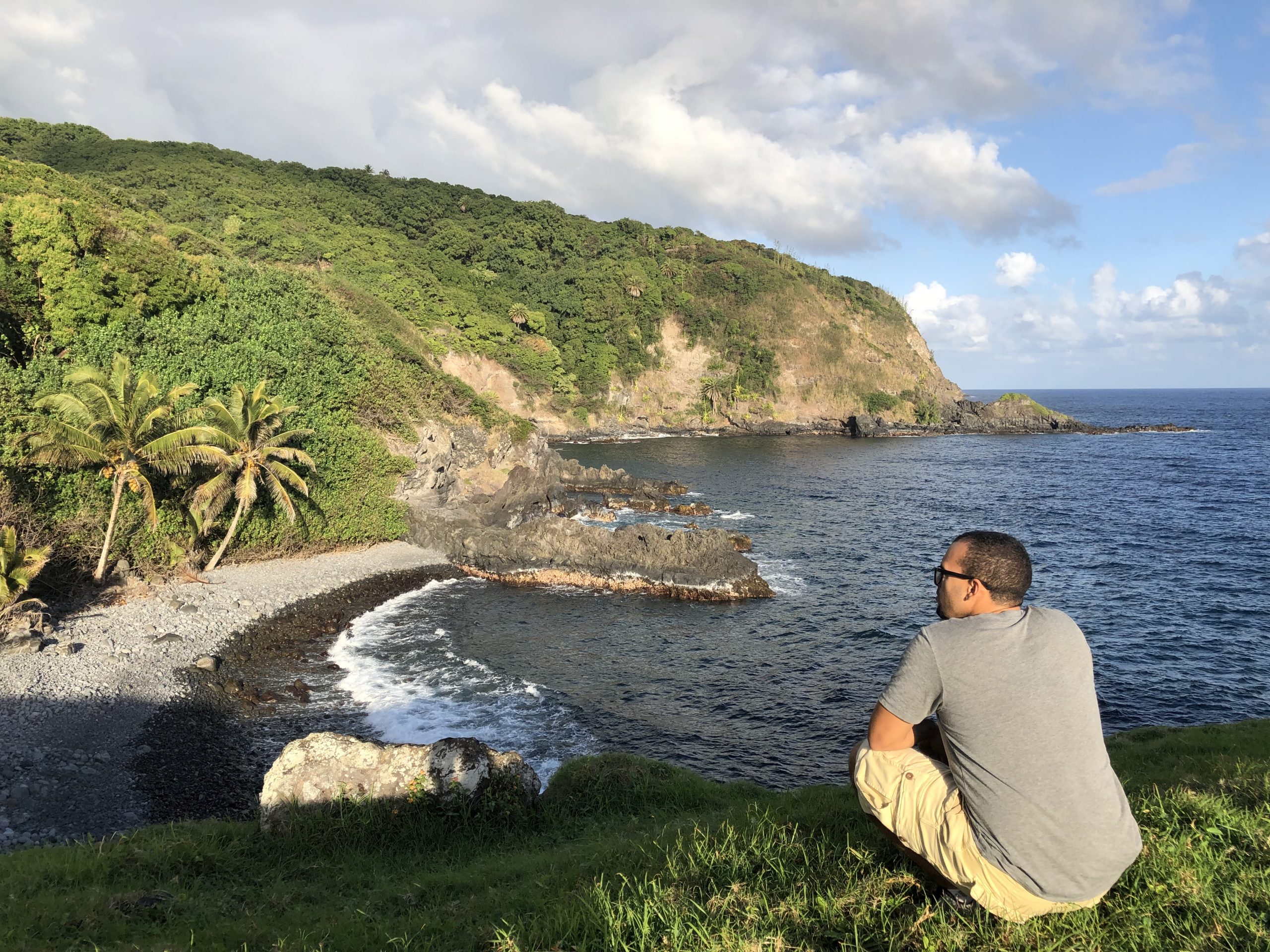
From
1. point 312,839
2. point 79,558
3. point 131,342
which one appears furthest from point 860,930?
point 131,342

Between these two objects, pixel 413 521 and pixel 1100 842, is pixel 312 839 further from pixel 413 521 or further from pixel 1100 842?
pixel 413 521

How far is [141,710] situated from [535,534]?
17.6 meters

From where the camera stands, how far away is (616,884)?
18.6 feet

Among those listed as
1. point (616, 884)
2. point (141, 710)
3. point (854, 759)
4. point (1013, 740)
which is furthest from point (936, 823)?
point (141, 710)

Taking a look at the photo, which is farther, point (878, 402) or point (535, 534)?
point (878, 402)

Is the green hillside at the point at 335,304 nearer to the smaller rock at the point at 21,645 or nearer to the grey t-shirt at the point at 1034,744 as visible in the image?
the smaller rock at the point at 21,645

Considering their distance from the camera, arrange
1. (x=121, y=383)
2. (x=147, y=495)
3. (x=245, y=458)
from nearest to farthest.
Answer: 1. (x=121, y=383)
2. (x=147, y=495)
3. (x=245, y=458)

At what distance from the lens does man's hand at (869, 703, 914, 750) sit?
161 inches

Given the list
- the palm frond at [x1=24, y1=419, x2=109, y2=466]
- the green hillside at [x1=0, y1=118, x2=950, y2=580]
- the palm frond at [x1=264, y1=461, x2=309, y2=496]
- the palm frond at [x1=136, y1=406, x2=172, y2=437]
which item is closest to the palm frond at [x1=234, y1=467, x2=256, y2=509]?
the palm frond at [x1=264, y1=461, x2=309, y2=496]

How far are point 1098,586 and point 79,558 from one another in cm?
4102

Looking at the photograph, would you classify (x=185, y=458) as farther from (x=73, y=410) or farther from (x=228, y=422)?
(x=73, y=410)

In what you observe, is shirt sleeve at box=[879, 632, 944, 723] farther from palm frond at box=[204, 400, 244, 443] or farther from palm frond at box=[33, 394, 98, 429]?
palm frond at box=[204, 400, 244, 443]

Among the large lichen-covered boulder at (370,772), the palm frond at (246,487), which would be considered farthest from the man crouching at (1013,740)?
the palm frond at (246,487)

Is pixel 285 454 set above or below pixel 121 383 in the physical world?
below
